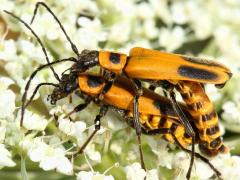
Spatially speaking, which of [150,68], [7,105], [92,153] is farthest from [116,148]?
[7,105]

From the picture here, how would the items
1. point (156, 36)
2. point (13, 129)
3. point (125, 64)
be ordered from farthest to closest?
point (156, 36)
point (125, 64)
point (13, 129)

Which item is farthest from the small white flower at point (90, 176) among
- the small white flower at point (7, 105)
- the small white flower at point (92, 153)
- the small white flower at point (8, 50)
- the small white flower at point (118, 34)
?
the small white flower at point (118, 34)

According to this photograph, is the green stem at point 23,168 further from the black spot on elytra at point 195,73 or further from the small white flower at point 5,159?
the black spot on elytra at point 195,73

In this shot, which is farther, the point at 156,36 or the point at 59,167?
the point at 156,36

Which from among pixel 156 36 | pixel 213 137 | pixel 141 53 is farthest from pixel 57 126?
pixel 156 36

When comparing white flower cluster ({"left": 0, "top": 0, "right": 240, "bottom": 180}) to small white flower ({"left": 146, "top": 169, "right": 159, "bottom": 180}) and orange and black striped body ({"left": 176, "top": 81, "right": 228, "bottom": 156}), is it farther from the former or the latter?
orange and black striped body ({"left": 176, "top": 81, "right": 228, "bottom": 156})

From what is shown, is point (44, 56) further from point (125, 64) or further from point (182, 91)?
point (182, 91)

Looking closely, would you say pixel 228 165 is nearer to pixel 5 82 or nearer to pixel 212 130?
pixel 212 130
